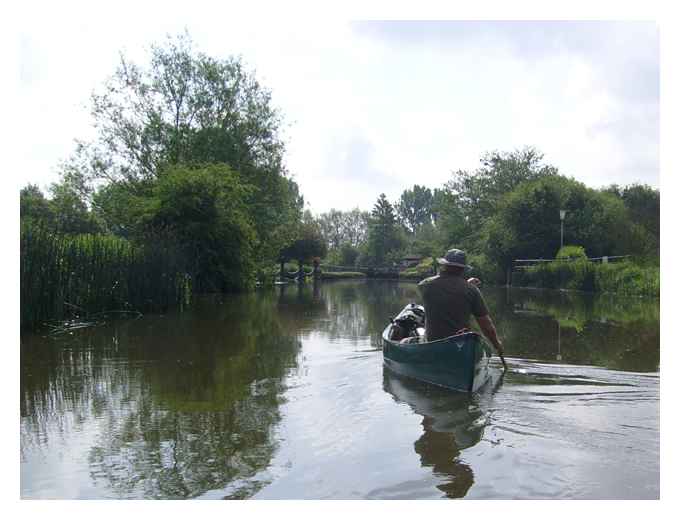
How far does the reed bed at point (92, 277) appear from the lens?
12.9 metres

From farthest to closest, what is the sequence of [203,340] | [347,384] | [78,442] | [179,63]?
[179,63] → [203,340] → [347,384] → [78,442]

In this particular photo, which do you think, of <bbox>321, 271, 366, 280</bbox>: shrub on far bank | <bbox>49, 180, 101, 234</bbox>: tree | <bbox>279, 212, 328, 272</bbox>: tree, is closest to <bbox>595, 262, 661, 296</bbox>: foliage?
<bbox>279, 212, 328, 272</bbox>: tree

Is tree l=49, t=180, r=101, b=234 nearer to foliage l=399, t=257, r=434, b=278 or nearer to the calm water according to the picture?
foliage l=399, t=257, r=434, b=278

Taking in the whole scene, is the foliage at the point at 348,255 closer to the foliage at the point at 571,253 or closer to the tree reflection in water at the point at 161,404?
the foliage at the point at 571,253

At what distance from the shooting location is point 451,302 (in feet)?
27.5

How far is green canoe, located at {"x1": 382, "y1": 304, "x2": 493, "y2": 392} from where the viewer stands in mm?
7722

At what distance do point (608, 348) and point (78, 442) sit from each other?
9553 mm

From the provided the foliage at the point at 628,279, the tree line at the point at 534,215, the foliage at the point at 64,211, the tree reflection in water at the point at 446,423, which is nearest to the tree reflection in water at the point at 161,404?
the tree reflection in water at the point at 446,423

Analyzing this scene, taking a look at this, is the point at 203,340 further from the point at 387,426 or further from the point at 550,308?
the point at 550,308

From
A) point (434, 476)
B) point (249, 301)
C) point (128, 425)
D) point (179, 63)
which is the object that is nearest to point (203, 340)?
point (128, 425)

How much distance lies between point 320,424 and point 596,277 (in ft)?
89.7

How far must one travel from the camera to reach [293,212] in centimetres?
3991

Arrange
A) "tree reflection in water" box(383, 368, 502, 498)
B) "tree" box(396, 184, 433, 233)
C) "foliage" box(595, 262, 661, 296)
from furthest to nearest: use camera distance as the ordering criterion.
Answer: "tree" box(396, 184, 433, 233) → "foliage" box(595, 262, 661, 296) → "tree reflection in water" box(383, 368, 502, 498)

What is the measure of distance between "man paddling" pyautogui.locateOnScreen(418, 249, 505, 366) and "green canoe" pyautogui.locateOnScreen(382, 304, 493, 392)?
32 centimetres
